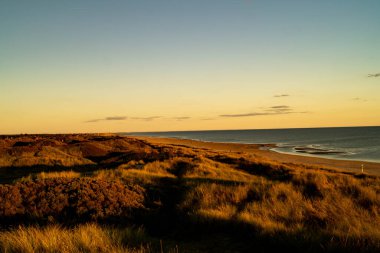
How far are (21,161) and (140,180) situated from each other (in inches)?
524

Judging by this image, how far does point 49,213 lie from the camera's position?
923 cm

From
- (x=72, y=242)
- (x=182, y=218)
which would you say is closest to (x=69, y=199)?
(x=182, y=218)

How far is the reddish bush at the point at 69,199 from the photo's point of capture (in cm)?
926

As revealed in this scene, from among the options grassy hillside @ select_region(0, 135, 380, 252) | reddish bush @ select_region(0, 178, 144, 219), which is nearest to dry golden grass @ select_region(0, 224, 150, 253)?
grassy hillside @ select_region(0, 135, 380, 252)

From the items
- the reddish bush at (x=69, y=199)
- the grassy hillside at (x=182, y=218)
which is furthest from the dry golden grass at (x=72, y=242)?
the reddish bush at (x=69, y=199)

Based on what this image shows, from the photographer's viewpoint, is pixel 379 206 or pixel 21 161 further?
pixel 21 161

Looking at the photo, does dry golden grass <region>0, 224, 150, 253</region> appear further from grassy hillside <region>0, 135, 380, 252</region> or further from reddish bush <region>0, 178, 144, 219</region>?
reddish bush <region>0, 178, 144, 219</region>

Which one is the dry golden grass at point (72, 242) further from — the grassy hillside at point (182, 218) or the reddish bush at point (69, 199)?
the reddish bush at point (69, 199)

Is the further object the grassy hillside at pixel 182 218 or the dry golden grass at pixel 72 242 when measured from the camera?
the grassy hillside at pixel 182 218

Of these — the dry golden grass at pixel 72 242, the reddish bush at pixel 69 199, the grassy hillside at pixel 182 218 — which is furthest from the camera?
the reddish bush at pixel 69 199

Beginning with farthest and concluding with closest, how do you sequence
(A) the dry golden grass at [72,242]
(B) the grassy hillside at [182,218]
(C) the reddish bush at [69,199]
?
(C) the reddish bush at [69,199] → (B) the grassy hillside at [182,218] → (A) the dry golden grass at [72,242]

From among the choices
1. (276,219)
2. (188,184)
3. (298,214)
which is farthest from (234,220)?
(188,184)

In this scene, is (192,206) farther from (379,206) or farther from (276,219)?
(379,206)

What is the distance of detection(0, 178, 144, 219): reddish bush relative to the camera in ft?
30.4
